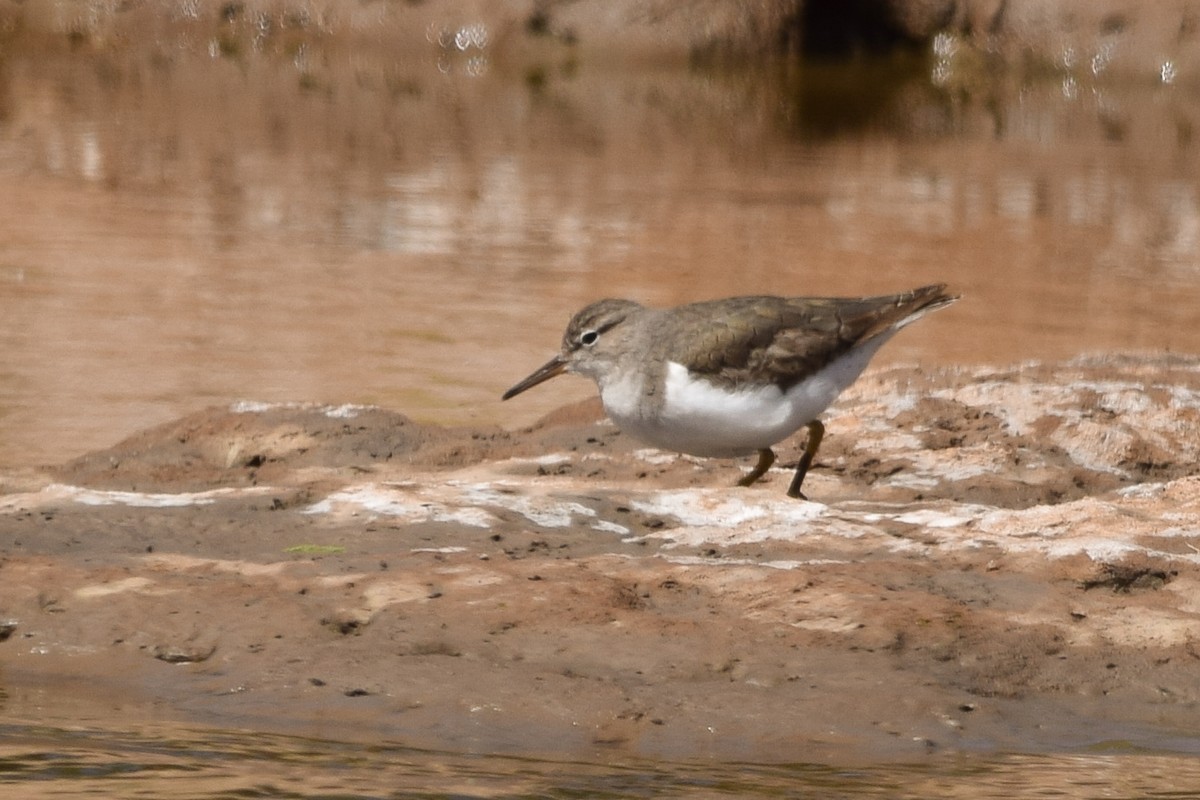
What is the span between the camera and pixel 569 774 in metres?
4.14

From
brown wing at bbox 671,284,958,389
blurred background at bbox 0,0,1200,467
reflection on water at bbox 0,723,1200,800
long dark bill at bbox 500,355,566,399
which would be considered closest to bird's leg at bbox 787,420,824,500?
brown wing at bbox 671,284,958,389

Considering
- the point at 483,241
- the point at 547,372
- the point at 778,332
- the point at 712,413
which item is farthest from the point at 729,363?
the point at 483,241

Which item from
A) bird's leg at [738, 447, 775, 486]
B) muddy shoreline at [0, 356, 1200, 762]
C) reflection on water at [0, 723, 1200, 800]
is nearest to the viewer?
reflection on water at [0, 723, 1200, 800]

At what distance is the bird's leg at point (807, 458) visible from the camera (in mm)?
6234

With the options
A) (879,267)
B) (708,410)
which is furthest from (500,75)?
(708,410)

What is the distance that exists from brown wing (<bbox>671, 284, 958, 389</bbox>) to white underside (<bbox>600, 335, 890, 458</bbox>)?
5 cm

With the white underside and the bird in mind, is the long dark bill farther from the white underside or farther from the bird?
the white underside

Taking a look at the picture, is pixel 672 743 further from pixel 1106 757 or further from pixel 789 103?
pixel 789 103

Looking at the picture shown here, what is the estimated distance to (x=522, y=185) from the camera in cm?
1417

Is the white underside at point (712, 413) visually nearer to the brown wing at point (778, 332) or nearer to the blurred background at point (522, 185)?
the brown wing at point (778, 332)

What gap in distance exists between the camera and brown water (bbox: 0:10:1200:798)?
424 centimetres

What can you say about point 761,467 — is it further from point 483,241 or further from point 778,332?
point 483,241

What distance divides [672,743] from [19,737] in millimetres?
1480

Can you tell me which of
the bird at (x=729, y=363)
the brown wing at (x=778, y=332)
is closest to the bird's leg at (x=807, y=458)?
the bird at (x=729, y=363)
